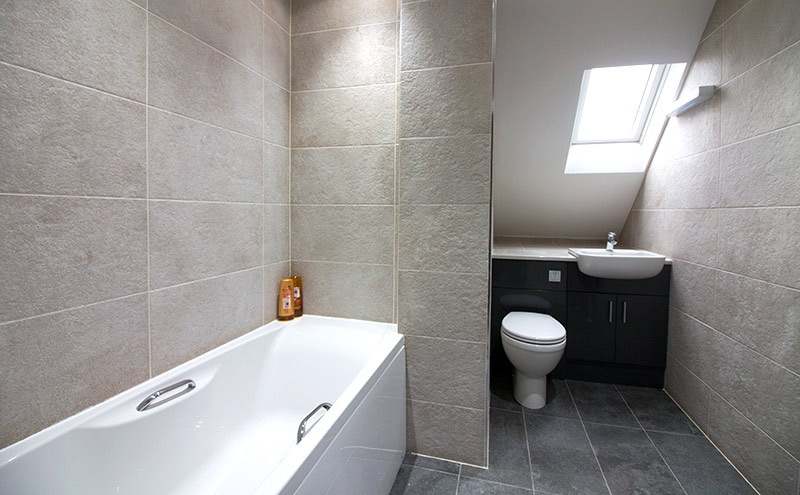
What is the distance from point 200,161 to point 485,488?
1.84 metres

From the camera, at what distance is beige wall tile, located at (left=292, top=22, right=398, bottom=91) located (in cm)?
177

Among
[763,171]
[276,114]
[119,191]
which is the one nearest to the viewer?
[119,191]

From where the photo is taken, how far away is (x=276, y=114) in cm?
180

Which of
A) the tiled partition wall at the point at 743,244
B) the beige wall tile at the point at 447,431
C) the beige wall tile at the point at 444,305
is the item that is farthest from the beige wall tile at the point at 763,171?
the beige wall tile at the point at 447,431

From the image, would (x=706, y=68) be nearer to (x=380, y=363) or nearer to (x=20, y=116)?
(x=380, y=363)

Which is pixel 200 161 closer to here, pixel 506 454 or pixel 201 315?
pixel 201 315

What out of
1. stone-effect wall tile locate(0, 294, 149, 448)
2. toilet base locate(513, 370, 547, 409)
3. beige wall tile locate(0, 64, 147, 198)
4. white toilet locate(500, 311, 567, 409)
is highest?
beige wall tile locate(0, 64, 147, 198)

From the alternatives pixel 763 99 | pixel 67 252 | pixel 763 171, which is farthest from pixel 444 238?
pixel 763 99

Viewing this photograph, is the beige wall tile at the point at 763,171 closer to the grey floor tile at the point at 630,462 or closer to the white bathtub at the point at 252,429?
the grey floor tile at the point at 630,462

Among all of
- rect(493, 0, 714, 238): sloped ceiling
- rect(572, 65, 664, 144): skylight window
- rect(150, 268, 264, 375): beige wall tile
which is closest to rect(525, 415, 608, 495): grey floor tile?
rect(150, 268, 264, 375): beige wall tile

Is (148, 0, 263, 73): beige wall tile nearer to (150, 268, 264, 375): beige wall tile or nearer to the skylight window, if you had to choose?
(150, 268, 264, 375): beige wall tile

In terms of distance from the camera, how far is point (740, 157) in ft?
5.31

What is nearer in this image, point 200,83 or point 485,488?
point 200,83

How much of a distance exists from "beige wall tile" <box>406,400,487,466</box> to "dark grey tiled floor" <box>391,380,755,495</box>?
0.15ft
